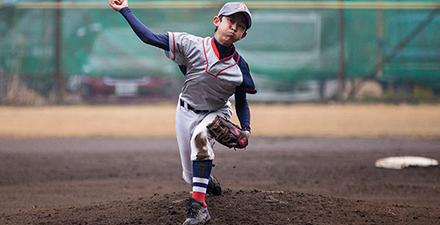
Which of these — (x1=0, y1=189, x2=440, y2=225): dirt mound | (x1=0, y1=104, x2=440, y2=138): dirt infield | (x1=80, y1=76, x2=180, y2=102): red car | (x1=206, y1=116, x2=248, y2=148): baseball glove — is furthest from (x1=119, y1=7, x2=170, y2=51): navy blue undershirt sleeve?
(x1=80, y1=76, x2=180, y2=102): red car

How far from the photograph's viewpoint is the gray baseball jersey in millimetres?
2619

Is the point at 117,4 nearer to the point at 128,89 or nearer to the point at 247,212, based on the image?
the point at 247,212

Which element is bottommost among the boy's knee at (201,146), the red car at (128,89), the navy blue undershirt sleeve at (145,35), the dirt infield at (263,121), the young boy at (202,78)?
the dirt infield at (263,121)

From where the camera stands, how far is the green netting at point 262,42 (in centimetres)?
971

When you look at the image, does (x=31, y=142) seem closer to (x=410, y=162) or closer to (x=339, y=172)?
(x=339, y=172)

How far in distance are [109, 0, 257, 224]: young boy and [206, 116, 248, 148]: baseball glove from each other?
0.17 ft

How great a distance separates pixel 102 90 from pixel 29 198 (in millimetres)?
5925

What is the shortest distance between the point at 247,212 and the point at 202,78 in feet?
2.99

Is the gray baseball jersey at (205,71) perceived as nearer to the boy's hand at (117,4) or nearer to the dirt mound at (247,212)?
the boy's hand at (117,4)

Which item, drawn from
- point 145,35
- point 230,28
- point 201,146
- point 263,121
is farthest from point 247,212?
point 263,121

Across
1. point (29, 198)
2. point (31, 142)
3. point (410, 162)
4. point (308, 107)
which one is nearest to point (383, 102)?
point (308, 107)

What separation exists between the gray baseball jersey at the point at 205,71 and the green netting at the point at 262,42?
7031 mm

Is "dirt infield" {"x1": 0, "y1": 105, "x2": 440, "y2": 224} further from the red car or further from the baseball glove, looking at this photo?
the baseball glove

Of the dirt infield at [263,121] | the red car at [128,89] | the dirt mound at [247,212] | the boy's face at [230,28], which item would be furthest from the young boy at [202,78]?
the red car at [128,89]
